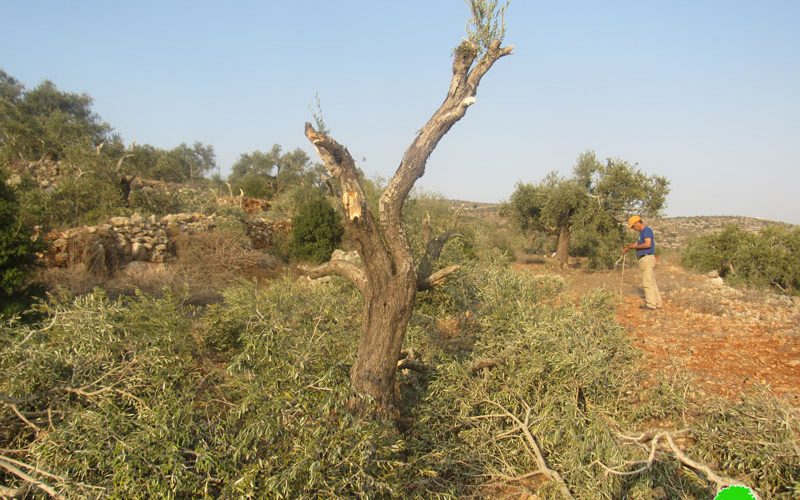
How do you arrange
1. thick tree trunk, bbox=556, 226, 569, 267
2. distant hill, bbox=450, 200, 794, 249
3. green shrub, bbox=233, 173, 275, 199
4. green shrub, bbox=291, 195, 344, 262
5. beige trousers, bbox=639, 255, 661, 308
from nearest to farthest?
beige trousers, bbox=639, 255, 661, 308 < green shrub, bbox=291, 195, 344, 262 < thick tree trunk, bbox=556, 226, 569, 267 < green shrub, bbox=233, 173, 275, 199 < distant hill, bbox=450, 200, 794, 249

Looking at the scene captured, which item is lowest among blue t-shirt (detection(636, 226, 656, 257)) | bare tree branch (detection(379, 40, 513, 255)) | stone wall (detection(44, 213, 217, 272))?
stone wall (detection(44, 213, 217, 272))

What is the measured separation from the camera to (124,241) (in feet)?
33.1

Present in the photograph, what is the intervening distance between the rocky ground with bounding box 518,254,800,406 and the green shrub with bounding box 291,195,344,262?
8.31 meters

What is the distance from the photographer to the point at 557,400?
3631mm

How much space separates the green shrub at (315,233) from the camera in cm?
1369

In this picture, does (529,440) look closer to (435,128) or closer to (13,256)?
(435,128)

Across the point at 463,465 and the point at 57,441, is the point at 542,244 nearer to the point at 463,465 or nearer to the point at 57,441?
the point at 463,465

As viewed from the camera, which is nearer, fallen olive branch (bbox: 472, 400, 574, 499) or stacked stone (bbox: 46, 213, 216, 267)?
fallen olive branch (bbox: 472, 400, 574, 499)

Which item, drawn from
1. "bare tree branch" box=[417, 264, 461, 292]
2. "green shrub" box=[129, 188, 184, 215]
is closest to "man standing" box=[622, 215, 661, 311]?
"bare tree branch" box=[417, 264, 461, 292]

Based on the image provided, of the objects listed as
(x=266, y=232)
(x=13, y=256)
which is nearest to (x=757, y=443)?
(x=13, y=256)

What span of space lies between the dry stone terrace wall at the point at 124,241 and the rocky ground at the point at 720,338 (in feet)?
27.2

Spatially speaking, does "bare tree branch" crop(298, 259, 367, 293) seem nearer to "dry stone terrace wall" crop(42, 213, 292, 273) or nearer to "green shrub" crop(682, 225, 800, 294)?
"dry stone terrace wall" crop(42, 213, 292, 273)

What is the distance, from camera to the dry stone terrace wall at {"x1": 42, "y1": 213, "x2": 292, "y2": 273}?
346 inches

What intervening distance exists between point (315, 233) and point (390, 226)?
10.7 meters
